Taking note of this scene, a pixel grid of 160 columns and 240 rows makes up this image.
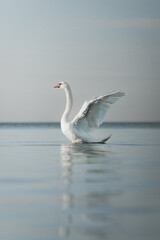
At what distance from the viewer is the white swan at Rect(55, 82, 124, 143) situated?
45.9 ft

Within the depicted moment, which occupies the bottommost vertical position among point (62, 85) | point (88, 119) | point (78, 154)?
point (78, 154)

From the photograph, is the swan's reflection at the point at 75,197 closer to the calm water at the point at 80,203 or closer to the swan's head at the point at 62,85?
the calm water at the point at 80,203

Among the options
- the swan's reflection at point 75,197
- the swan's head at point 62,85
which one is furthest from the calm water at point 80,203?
the swan's head at point 62,85

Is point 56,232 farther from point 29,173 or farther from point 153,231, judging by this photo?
point 29,173

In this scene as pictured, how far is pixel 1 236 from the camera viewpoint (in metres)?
3.45

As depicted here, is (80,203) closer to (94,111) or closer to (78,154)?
(78,154)

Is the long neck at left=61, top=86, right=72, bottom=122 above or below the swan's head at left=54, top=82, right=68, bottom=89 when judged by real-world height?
below

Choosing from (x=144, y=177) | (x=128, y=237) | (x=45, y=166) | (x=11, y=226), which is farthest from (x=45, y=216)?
(x=45, y=166)

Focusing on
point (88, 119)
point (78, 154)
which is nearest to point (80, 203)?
point (78, 154)

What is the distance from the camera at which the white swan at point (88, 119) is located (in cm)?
1399

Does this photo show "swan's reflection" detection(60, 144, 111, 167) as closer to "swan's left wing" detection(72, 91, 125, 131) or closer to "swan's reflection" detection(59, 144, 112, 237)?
"swan's reflection" detection(59, 144, 112, 237)

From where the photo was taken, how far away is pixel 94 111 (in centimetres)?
1442

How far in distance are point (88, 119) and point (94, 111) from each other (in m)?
0.44

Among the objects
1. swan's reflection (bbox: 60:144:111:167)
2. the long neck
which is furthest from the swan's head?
swan's reflection (bbox: 60:144:111:167)
